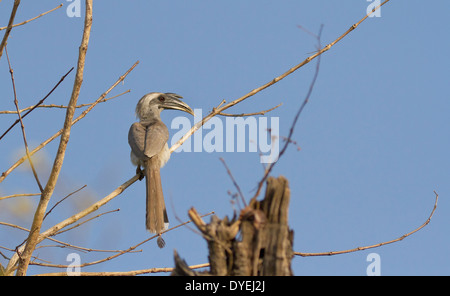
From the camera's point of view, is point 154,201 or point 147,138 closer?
point 154,201

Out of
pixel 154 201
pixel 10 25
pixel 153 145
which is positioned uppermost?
pixel 153 145

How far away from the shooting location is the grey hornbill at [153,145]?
6777 millimetres

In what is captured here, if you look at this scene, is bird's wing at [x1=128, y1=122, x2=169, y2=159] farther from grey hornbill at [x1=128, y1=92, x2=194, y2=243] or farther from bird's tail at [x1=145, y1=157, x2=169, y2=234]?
bird's tail at [x1=145, y1=157, x2=169, y2=234]

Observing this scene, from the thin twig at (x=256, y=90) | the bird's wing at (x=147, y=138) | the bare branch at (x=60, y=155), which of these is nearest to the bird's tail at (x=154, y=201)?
the bird's wing at (x=147, y=138)

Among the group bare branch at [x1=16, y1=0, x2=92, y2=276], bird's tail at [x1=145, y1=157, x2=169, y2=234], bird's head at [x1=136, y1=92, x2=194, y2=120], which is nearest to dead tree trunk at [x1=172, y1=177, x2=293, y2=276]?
bare branch at [x1=16, y1=0, x2=92, y2=276]

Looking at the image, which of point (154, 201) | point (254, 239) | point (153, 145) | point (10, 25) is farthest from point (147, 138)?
point (254, 239)

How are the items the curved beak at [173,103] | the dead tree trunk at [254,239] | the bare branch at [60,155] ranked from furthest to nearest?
the curved beak at [173,103] → the bare branch at [60,155] → the dead tree trunk at [254,239]

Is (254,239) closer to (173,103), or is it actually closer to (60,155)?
(60,155)

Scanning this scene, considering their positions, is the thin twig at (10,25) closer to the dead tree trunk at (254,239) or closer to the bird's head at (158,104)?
the dead tree trunk at (254,239)

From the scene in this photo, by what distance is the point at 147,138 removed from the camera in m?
7.60

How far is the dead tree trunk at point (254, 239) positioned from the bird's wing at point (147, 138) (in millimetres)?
4153

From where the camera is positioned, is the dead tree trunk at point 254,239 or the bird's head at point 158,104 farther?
the bird's head at point 158,104

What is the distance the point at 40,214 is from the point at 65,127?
72 centimetres

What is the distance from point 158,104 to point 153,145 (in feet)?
4.19
